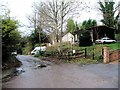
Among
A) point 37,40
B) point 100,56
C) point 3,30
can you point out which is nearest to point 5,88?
point 3,30

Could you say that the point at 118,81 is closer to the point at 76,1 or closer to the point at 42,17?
the point at 76,1

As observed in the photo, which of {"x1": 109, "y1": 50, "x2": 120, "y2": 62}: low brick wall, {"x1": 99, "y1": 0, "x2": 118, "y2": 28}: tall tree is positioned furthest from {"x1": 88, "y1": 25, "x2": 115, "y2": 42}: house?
{"x1": 109, "y1": 50, "x2": 120, "y2": 62}: low brick wall

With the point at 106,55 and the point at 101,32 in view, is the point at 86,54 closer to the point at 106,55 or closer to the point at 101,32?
the point at 106,55

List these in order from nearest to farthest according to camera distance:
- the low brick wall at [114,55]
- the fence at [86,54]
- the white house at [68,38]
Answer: the low brick wall at [114,55] → the fence at [86,54] → the white house at [68,38]

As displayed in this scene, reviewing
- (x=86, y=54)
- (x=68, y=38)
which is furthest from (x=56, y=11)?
(x=68, y=38)

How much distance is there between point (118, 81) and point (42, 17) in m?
19.0

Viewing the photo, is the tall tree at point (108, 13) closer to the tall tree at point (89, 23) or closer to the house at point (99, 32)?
the house at point (99, 32)

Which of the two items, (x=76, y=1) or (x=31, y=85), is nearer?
(x=31, y=85)

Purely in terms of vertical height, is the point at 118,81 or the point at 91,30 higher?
the point at 91,30

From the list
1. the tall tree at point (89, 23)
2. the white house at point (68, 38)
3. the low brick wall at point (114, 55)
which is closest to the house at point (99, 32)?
the white house at point (68, 38)

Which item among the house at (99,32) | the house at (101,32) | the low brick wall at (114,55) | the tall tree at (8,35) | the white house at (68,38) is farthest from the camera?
the house at (101,32)

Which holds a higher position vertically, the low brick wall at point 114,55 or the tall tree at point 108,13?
A: the tall tree at point 108,13

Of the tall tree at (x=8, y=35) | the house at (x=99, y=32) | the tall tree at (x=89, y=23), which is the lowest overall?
the tall tree at (x=8, y=35)

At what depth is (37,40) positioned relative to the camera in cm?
4525
